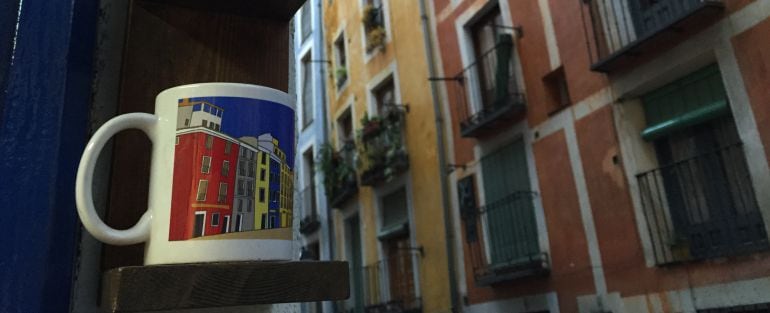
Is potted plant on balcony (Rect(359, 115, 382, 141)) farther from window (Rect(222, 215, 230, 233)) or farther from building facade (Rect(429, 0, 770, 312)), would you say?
window (Rect(222, 215, 230, 233))

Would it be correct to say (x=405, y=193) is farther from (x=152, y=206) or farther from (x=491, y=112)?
(x=152, y=206)

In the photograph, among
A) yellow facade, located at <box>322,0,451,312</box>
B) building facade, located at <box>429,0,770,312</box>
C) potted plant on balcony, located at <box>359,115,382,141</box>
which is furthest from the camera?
potted plant on balcony, located at <box>359,115,382,141</box>

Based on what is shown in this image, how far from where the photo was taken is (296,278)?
41 centimetres

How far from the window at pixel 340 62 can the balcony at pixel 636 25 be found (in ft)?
14.6

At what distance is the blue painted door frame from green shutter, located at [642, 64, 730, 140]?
A: 329cm

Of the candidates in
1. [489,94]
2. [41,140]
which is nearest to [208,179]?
[41,140]

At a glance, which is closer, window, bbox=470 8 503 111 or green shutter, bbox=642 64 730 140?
green shutter, bbox=642 64 730 140

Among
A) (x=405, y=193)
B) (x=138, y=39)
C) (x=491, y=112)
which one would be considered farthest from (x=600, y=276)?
(x=138, y=39)

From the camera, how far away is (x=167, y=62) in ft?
1.84

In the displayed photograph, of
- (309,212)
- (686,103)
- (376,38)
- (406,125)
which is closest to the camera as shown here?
(686,103)

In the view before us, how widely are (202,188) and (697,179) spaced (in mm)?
3356

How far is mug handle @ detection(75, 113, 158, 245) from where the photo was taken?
15.3 inches

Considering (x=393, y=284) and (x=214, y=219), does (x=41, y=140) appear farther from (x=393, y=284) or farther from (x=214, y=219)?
(x=393, y=284)

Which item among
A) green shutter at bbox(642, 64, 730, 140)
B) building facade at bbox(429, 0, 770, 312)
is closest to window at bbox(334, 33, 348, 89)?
building facade at bbox(429, 0, 770, 312)
